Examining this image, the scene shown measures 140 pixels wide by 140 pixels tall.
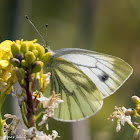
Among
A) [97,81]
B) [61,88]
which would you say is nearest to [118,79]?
[97,81]

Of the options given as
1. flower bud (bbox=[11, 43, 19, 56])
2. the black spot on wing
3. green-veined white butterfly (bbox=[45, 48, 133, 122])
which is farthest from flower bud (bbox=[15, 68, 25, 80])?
the black spot on wing

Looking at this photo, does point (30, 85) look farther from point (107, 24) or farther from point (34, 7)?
point (107, 24)

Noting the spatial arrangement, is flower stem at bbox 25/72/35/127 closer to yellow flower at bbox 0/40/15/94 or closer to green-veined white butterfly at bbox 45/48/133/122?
yellow flower at bbox 0/40/15/94

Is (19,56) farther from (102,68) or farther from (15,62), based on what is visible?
(102,68)

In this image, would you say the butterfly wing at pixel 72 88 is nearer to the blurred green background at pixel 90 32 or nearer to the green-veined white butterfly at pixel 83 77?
the green-veined white butterfly at pixel 83 77

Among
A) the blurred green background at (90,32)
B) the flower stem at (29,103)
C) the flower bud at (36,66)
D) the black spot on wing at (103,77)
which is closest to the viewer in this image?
the flower stem at (29,103)

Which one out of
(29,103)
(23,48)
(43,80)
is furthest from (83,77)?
(29,103)

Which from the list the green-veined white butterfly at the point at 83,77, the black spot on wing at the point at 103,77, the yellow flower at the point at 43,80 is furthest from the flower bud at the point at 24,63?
the black spot on wing at the point at 103,77
